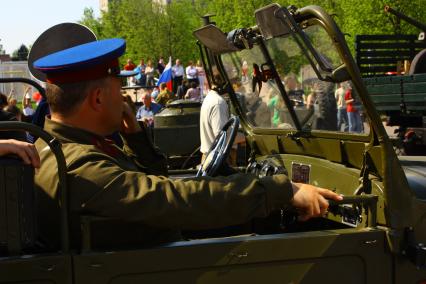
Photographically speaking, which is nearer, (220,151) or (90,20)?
(220,151)

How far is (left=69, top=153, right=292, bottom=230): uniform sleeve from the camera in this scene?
2.21 m

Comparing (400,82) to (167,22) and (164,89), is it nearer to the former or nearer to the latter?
(164,89)

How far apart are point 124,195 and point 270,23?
109cm

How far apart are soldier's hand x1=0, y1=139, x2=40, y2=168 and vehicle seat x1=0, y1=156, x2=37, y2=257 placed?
2 cm

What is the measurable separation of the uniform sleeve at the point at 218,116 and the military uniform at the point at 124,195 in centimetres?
486

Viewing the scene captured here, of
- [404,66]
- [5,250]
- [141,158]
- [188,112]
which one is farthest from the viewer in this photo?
[404,66]

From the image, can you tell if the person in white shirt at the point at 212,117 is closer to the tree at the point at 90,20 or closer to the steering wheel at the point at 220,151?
the steering wheel at the point at 220,151

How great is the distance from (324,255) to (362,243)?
0.52 ft

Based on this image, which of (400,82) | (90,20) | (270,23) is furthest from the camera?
(90,20)

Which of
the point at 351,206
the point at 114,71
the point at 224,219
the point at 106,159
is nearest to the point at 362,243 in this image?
A: the point at 351,206

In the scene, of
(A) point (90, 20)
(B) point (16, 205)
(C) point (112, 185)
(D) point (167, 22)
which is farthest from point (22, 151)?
(A) point (90, 20)

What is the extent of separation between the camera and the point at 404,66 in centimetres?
1193

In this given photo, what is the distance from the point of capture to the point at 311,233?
94.3 inches

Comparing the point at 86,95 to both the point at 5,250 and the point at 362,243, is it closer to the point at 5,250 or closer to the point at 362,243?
the point at 5,250
